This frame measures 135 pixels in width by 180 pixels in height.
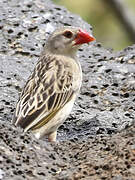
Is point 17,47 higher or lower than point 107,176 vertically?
lower

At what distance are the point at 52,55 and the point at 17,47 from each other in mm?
461

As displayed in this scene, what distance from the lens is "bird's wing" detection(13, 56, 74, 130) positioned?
6664 millimetres

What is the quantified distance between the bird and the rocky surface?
0.57 feet

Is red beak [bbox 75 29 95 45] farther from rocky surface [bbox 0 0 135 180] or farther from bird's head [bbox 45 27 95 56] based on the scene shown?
rocky surface [bbox 0 0 135 180]

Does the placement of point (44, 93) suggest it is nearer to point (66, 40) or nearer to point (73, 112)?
point (73, 112)

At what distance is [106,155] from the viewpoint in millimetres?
5074

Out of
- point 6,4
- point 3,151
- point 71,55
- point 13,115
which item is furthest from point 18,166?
point 6,4

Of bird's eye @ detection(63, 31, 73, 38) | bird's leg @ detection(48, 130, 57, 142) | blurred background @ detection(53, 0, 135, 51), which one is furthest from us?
blurred background @ detection(53, 0, 135, 51)

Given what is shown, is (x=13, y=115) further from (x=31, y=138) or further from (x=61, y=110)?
(x=31, y=138)

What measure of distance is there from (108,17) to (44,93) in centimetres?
972

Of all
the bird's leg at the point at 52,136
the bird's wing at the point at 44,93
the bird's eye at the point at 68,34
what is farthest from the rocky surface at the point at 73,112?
the bird's eye at the point at 68,34

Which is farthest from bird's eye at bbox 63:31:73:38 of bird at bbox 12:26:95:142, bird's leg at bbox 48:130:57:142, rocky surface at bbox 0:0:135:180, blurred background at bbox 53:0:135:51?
blurred background at bbox 53:0:135:51

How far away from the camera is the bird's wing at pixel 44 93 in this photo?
6664 millimetres

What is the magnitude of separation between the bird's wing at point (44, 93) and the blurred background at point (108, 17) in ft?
20.6
